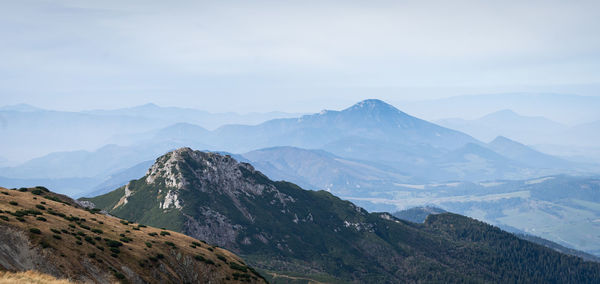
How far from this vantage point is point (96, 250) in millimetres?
83125

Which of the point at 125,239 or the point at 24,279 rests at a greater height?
the point at 24,279

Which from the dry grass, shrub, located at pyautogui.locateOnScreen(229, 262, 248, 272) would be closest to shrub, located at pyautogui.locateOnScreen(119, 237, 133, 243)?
shrub, located at pyautogui.locateOnScreen(229, 262, 248, 272)

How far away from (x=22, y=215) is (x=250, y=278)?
50944 millimetres

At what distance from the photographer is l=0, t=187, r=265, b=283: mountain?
7075 cm

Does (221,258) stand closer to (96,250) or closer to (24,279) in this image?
(96,250)

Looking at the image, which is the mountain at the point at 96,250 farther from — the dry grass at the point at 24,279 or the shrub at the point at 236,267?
the dry grass at the point at 24,279

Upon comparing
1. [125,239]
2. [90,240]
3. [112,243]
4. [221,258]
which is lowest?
[221,258]

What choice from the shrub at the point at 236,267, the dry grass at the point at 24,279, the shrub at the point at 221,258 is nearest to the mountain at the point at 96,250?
the shrub at the point at 221,258

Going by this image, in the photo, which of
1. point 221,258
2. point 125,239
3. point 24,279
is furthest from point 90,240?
point 221,258

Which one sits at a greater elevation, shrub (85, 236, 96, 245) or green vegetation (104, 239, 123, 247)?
shrub (85, 236, 96, 245)

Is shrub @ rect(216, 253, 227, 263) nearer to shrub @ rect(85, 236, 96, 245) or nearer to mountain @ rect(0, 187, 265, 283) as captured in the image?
mountain @ rect(0, 187, 265, 283)

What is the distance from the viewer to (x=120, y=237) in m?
98.8

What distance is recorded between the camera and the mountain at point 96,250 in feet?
232

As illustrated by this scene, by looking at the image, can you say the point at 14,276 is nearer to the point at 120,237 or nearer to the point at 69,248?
the point at 69,248
